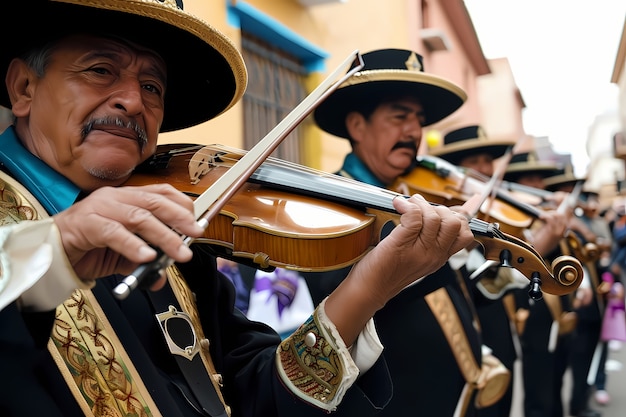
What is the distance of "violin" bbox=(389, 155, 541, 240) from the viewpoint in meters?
2.46

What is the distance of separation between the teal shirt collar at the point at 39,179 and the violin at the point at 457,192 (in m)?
1.37

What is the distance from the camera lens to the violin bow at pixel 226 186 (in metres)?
0.69

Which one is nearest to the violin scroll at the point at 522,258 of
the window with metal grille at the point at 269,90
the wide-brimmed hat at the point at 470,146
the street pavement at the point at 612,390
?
the wide-brimmed hat at the point at 470,146

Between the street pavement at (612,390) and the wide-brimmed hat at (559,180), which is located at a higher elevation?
the wide-brimmed hat at (559,180)

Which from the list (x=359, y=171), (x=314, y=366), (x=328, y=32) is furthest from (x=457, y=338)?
(x=328, y=32)

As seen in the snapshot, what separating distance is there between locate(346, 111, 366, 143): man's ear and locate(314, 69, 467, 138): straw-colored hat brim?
Result: 0.12 feet

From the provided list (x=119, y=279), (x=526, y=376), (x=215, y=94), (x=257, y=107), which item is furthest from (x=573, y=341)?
(x=119, y=279)

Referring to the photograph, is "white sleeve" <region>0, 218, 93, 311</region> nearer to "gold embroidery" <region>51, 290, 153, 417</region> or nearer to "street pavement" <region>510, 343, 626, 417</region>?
"gold embroidery" <region>51, 290, 153, 417</region>

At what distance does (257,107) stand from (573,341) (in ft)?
10.4

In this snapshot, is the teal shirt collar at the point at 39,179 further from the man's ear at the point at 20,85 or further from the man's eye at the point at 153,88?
the man's eye at the point at 153,88

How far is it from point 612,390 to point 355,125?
16.8ft

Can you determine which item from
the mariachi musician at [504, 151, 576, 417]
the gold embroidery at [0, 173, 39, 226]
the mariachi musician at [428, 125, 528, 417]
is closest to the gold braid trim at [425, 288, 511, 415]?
the mariachi musician at [428, 125, 528, 417]

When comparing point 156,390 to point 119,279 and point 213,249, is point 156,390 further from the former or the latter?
point 213,249

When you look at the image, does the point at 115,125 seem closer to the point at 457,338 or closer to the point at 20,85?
the point at 20,85
